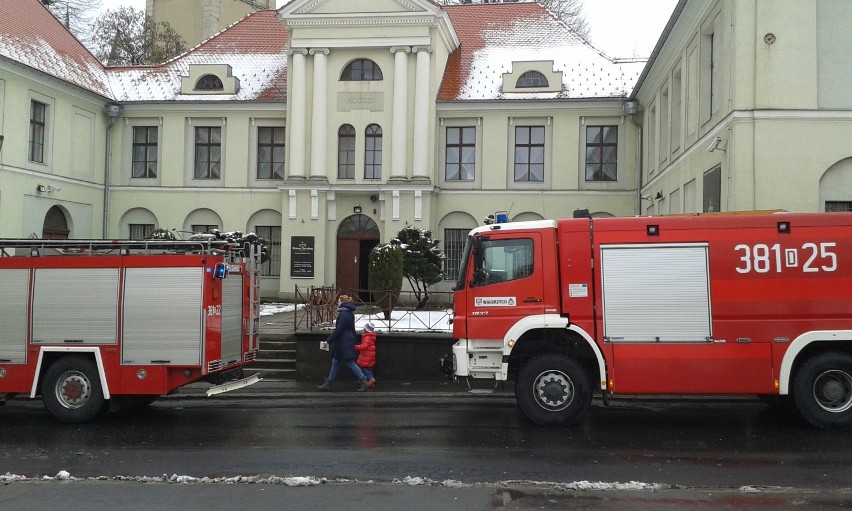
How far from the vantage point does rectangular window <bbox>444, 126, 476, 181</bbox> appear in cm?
3158

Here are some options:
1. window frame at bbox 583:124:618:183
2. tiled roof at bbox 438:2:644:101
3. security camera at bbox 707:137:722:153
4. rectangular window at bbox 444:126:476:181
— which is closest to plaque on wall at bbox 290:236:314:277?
rectangular window at bbox 444:126:476:181

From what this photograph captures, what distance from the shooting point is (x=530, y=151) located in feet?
103

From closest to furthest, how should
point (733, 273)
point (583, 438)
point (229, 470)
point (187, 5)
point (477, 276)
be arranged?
point (229, 470) < point (583, 438) < point (733, 273) < point (477, 276) < point (187, 5)

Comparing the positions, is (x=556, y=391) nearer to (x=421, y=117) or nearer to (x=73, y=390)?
(x=73, y=390)

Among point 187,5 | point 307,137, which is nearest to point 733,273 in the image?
point 307,137

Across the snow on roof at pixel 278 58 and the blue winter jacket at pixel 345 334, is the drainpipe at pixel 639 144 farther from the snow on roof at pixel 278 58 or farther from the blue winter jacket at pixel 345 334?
the blue winter jacket at pixel 345 334

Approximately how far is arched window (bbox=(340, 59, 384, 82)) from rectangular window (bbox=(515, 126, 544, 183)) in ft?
19.8

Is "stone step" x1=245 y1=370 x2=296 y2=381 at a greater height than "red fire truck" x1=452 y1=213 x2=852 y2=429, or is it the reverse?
"red fire truck" x1=452 y1=213 x2=852 y2=429

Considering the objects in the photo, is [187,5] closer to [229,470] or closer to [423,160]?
[423,160]

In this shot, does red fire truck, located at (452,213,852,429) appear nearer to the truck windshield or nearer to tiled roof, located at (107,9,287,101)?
the truck windshield

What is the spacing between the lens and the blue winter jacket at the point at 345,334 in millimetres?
15055

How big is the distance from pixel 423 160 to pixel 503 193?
356 cm

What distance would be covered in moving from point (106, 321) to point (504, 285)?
19.8 ft

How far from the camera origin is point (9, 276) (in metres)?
12.1
